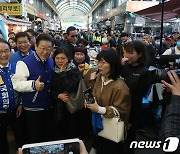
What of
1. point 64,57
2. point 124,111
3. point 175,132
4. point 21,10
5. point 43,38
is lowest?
point 124,111

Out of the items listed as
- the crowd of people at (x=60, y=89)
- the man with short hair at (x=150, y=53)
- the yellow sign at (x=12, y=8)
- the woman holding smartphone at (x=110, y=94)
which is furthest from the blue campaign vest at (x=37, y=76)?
the yellow sign at (x=12, y=8)

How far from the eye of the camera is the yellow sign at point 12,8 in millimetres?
10012

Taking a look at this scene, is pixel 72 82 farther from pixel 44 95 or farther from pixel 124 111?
pixel 124 111

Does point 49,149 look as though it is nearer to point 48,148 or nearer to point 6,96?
point 48,148

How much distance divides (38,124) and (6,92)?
0.52 meters

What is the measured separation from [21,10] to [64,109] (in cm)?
905

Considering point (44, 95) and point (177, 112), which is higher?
point (177, 112)

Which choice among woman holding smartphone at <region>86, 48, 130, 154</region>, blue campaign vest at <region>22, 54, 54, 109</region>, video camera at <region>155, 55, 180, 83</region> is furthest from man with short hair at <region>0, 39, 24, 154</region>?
video camera at <region>155, 55, 180, 83</region>

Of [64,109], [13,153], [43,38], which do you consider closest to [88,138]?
[64,109]

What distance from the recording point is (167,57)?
156 centimetres

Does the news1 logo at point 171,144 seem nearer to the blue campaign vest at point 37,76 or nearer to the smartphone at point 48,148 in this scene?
the smartphone at point 48,148

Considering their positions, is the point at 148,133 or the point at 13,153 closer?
the point at 13,153

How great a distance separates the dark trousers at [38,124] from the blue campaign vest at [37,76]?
96 millimetres

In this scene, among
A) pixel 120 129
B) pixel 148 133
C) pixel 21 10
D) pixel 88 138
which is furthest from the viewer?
pixel 21 10
